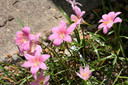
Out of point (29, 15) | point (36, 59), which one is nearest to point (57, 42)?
point (36, 59)

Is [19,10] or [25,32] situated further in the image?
[19,10]

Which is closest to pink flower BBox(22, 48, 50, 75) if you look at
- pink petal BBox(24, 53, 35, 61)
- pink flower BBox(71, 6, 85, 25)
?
pink petal BBox(24, 53, 35, 61)

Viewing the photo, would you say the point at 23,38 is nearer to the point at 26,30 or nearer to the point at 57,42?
the point at 26,30

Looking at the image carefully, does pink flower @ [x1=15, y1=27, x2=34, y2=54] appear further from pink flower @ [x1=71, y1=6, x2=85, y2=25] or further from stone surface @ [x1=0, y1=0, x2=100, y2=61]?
stone surface @ [x1=0, y1=0, x2=100, y2=61]

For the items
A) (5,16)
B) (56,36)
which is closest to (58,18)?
(5,16)

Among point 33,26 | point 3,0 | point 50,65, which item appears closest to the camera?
point 50,65

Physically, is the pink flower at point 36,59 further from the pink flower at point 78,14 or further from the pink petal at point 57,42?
the pink flower at point 78,14

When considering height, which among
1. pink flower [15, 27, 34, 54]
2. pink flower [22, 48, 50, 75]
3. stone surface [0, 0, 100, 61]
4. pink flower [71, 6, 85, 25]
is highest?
stone surface [0, 0, 100, 61]

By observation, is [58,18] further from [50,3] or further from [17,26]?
[17,26]

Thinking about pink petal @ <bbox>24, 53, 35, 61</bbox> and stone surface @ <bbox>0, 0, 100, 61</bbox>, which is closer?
pink petal @ <bbox>24, 53, 35, 61</bbox>
